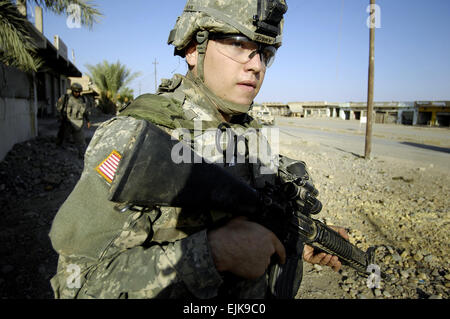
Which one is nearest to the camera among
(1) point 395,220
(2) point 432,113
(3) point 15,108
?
(1) point 395,220

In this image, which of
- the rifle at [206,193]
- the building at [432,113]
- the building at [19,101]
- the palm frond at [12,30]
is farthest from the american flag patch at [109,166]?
the building at [432,113]

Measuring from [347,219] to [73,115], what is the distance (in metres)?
7.56

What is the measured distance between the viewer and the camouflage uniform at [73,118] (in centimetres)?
748

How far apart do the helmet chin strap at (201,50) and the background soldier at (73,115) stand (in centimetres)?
691

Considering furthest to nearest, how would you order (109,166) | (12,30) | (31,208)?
(12,30), (31,208), (109,166)

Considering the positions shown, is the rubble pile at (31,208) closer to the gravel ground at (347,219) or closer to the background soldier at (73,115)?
the gravel ground at (347,219)

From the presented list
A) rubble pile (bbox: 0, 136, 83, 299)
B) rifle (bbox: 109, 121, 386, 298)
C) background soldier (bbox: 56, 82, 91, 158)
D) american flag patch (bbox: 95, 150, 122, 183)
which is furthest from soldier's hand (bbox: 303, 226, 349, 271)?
background soldier (bbox: 56, 82, 91, 158)

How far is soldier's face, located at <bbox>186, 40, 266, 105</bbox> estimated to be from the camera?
146 cm

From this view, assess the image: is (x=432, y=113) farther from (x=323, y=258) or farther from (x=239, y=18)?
(x=239, y=18)

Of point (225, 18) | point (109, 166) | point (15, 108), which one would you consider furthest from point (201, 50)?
point (15, 108)

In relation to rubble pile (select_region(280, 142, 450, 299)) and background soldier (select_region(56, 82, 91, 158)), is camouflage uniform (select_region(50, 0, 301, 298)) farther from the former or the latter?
background soldier (select_region(56, 82, 91, 158))

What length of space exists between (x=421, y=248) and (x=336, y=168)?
14.6ft

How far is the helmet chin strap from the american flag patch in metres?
0.82

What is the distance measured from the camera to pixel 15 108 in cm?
649
